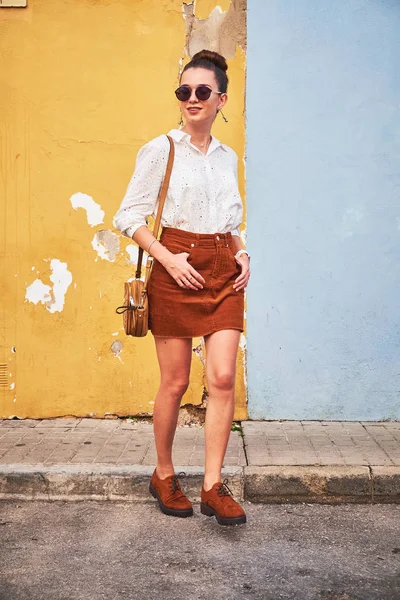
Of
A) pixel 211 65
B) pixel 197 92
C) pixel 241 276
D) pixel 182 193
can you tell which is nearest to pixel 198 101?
pixel 197 92

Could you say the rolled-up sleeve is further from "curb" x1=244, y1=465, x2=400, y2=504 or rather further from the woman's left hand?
"curb" x1=244, y1=465, x2=400, y2=504

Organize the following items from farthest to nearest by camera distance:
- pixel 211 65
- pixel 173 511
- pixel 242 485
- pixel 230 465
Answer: pixel 230 465 → pixel 242 485 → pixel 173 511 → pixel 211 65

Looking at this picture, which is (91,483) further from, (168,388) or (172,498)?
(168,388)

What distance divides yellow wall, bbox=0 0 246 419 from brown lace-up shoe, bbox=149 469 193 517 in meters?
1.76

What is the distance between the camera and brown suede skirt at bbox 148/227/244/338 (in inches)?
162

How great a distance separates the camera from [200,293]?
164 inches

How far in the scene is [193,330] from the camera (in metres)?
4.20

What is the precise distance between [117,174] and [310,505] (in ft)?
8.77

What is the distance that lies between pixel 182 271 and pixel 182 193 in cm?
38

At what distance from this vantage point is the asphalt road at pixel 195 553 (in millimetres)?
3424

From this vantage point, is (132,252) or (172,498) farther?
(132,252)

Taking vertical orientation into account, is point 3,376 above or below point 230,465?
above

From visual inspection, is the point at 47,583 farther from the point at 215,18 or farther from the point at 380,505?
the point at 215,18

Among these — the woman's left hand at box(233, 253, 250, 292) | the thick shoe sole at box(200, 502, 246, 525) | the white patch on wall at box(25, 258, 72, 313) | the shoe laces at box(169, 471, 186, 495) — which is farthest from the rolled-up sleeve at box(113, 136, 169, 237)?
the white patch on wall at box(25, 258, 72, 313)
